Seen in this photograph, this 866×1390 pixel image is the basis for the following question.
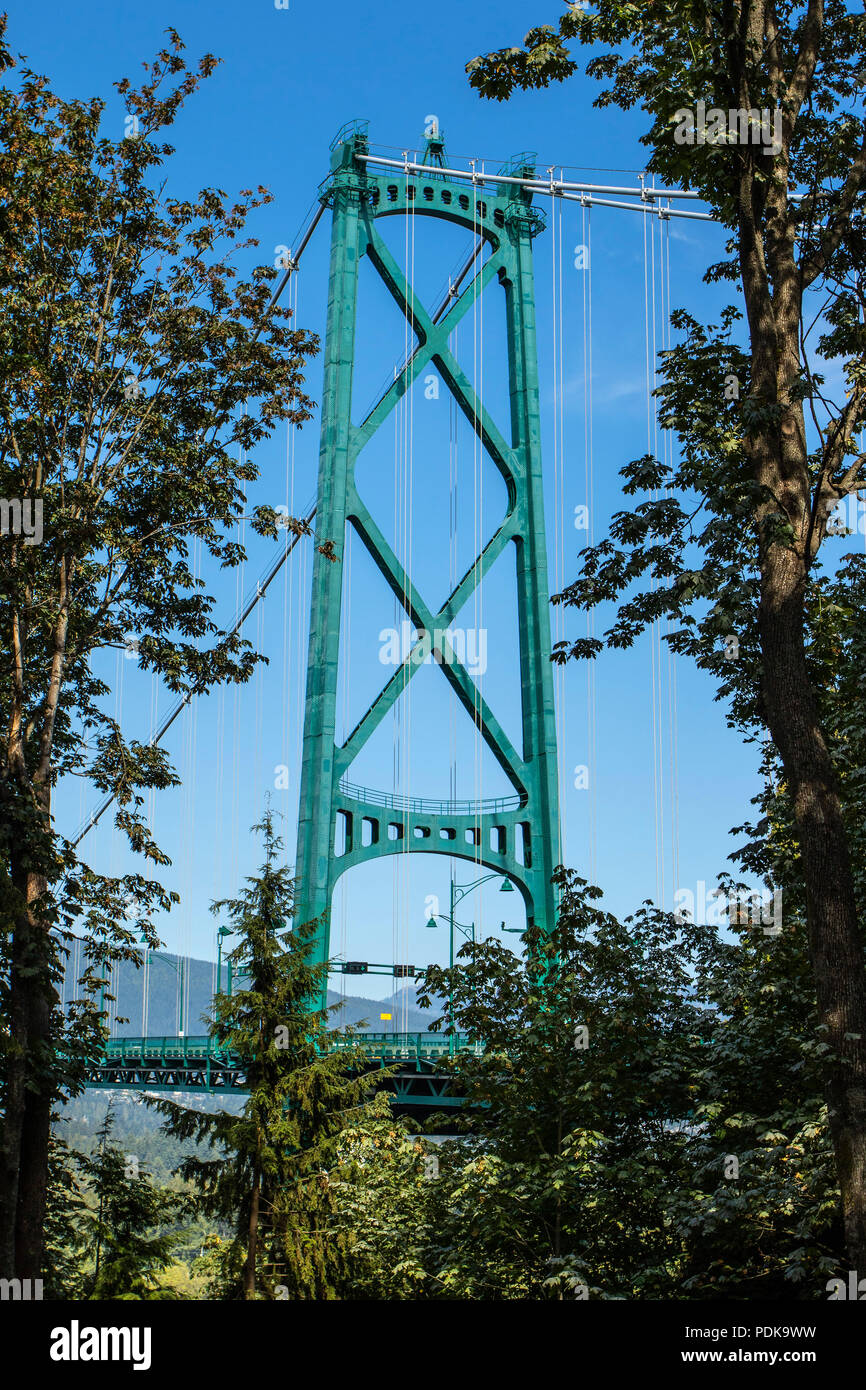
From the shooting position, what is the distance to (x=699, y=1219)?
835 centimetres

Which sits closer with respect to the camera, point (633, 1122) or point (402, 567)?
point (633, 1122)

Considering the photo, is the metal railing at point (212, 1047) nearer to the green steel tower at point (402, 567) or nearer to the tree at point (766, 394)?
the green steel tower at point (402, 567)

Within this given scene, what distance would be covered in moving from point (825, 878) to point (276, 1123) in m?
6.71

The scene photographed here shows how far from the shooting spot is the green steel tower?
923 inches

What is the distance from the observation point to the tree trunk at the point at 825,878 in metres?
6.88

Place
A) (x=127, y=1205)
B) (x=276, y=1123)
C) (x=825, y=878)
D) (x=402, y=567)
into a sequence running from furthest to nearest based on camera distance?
(x=402, y=567) → (x=127, y=1205) → (x=276, y=1123) → (x=825, y=878)

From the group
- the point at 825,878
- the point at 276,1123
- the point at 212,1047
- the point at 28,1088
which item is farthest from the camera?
the point at 212,1047

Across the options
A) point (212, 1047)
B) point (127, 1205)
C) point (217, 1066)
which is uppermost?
point (212, 1047)

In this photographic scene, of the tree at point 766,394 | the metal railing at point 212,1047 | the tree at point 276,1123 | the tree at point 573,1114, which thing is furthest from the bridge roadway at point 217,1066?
the tree at point 766,394

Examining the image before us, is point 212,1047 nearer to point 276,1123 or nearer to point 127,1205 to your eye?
point 127,1205

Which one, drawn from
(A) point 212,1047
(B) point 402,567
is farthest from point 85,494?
(A) point 212,1047

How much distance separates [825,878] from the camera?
725cm

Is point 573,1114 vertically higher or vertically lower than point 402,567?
lower
